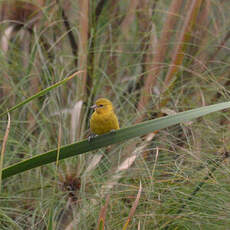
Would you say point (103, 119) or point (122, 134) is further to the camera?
point (103, 119)

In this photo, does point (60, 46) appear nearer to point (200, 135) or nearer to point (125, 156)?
point (125, 156)

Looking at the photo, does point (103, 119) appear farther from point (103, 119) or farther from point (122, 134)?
point (122, 134)

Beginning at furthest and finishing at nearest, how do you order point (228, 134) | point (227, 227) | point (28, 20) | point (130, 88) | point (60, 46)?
point (28, 20), point (130, 88), point (60, 46), point (228, 134), point (227, 227)

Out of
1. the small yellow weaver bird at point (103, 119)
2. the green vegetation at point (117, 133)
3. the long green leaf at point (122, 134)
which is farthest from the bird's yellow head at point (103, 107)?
the long green leaf at point (122, 134)

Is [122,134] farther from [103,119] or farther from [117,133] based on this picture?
[103,119]

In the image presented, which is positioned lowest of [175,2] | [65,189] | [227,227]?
[65,189]

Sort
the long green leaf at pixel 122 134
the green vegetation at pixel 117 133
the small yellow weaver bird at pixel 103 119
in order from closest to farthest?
the long green leaf at pixel 122 134 < the green vegetation at pixel 117 133 < the small yellow weaver bird at pixel 103 119

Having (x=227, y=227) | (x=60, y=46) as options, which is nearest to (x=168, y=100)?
(x=60, y=46)

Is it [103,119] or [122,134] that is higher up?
[122,134]

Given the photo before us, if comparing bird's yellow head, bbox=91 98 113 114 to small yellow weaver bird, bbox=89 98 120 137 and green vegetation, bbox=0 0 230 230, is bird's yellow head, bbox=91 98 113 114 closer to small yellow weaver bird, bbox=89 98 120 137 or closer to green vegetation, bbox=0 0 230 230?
small yellow weaver bird, bbox=89 98 120 137

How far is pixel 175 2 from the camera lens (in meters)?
2.06

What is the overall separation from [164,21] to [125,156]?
2.90ft

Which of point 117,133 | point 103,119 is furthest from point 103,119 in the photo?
point 117,133

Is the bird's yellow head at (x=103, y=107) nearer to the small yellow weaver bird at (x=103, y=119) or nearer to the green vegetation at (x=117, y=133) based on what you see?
the small yellow weaver bird at (x=103, y=119)
